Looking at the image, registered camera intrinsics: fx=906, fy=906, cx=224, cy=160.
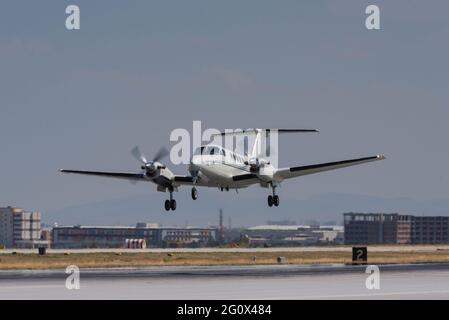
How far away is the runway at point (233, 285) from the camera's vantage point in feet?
144

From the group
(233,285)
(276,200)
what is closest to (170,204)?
(276,200)

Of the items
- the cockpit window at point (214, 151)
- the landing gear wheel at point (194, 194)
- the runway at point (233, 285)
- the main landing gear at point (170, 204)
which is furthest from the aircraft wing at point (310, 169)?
the runway at point (233, 285)

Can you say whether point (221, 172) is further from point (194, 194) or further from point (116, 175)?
point (116, 175)

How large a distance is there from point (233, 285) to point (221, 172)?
24198 millimetres

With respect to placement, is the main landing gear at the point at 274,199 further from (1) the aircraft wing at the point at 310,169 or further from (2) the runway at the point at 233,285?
(2) the runway at the point at 233,285

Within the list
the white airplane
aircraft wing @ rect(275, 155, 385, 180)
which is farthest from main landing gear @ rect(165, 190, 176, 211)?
aircraft wing @ rect(275, 155, 385, 180)

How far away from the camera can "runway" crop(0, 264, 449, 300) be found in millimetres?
43844

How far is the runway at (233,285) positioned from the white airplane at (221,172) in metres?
10.9

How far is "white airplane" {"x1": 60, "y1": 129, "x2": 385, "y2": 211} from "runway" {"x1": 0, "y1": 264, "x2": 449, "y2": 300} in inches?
427

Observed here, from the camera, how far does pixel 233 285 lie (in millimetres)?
50500
